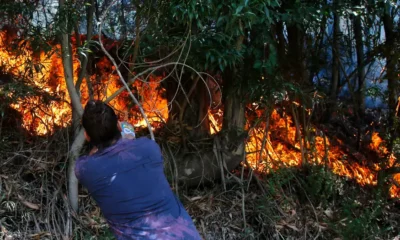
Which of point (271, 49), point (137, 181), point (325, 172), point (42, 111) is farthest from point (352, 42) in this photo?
point (137, 181)

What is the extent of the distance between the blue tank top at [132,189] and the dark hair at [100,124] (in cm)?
5

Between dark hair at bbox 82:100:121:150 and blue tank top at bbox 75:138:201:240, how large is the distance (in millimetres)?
48

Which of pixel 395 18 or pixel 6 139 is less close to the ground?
pixel 395 18

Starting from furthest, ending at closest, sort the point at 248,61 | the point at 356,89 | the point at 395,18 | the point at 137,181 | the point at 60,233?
the point at 356,89 → the point at 395,18 → the point at 248,61 → the point at 60,233 → the point at 137,181

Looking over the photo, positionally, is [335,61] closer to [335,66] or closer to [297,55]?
[335,66]

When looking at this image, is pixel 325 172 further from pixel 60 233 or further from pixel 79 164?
pixel 79 164

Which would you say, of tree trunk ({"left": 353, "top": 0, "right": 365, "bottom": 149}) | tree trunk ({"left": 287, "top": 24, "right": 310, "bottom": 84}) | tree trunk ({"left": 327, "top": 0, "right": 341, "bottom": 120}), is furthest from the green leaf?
tree trunk ({"left": 353, "top": 0, "right": 365, "bottom": 149})

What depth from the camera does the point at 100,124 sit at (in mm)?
2824

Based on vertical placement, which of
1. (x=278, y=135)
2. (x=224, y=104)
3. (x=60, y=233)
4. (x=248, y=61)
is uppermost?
(x=248, y=61)

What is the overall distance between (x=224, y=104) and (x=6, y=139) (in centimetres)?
230

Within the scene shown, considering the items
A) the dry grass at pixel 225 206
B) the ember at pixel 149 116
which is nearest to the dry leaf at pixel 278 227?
the dry grass at pixel 225 206

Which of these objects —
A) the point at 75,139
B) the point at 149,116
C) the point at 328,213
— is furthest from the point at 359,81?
the point at 75,139

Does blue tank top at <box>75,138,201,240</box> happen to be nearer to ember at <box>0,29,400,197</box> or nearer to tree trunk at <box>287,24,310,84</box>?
ember at <box>0,29,400,197</box>

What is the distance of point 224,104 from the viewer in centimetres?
608
